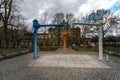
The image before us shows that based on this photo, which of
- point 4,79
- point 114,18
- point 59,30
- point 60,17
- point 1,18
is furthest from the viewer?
point 59,30

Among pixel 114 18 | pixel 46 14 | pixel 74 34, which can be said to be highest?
pixel 46 14

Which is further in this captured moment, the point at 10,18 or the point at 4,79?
the point at 10,18

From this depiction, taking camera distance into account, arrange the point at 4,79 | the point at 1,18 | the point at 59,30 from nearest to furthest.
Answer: the point at 4,79 < the point at 1,18 < the point at 59,30

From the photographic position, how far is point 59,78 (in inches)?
264

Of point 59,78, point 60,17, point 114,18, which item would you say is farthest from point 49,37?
point 59,78

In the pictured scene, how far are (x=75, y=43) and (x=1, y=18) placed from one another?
3490 centimetres

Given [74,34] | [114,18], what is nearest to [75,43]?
[74,34]

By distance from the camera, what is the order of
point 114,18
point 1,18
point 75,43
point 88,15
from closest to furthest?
point 1,18 → point 114,18 → point 88,15 → point 75,43

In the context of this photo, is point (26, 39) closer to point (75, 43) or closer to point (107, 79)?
point (75, 43)

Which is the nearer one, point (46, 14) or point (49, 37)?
point (46, 14)

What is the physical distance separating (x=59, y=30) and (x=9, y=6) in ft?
86.8

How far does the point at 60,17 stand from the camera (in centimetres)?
4719

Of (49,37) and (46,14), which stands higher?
(46,14)

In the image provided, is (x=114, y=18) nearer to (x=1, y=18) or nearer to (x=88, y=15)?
(x=88, y=15)
